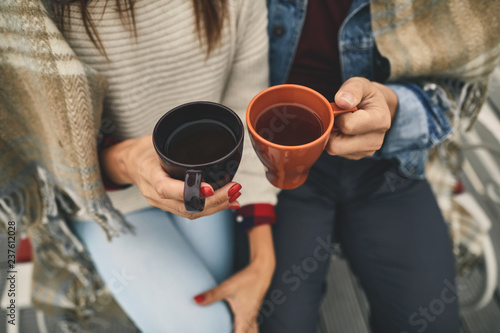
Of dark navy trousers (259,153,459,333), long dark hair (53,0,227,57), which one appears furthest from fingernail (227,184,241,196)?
dark navy trousers (259,153,459,333)

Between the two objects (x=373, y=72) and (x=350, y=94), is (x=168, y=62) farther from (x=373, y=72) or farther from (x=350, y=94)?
(x=373, y=72)

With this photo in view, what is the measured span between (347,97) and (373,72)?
1.46 feet

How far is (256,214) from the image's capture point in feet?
2.99

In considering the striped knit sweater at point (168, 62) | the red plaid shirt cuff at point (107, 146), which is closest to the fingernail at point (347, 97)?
the striped knit sweater at point (168, 62)

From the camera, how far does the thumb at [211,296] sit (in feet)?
2.77

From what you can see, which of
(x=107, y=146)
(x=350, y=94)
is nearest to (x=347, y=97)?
(x=350, y=94)

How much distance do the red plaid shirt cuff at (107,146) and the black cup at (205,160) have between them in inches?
13.0

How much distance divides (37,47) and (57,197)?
44cm

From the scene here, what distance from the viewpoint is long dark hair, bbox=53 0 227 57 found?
0.60 m

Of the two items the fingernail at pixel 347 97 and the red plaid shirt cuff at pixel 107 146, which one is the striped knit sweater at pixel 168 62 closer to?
the red plaid shirt cuff at pixel 107 146

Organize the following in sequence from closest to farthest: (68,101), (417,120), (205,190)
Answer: (205,190)
(68,101)
(417,120)

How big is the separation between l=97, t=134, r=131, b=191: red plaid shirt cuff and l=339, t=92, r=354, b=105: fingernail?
0.54 metres

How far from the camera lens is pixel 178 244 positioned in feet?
3.07

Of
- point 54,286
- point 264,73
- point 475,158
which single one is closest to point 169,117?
point 264,73
